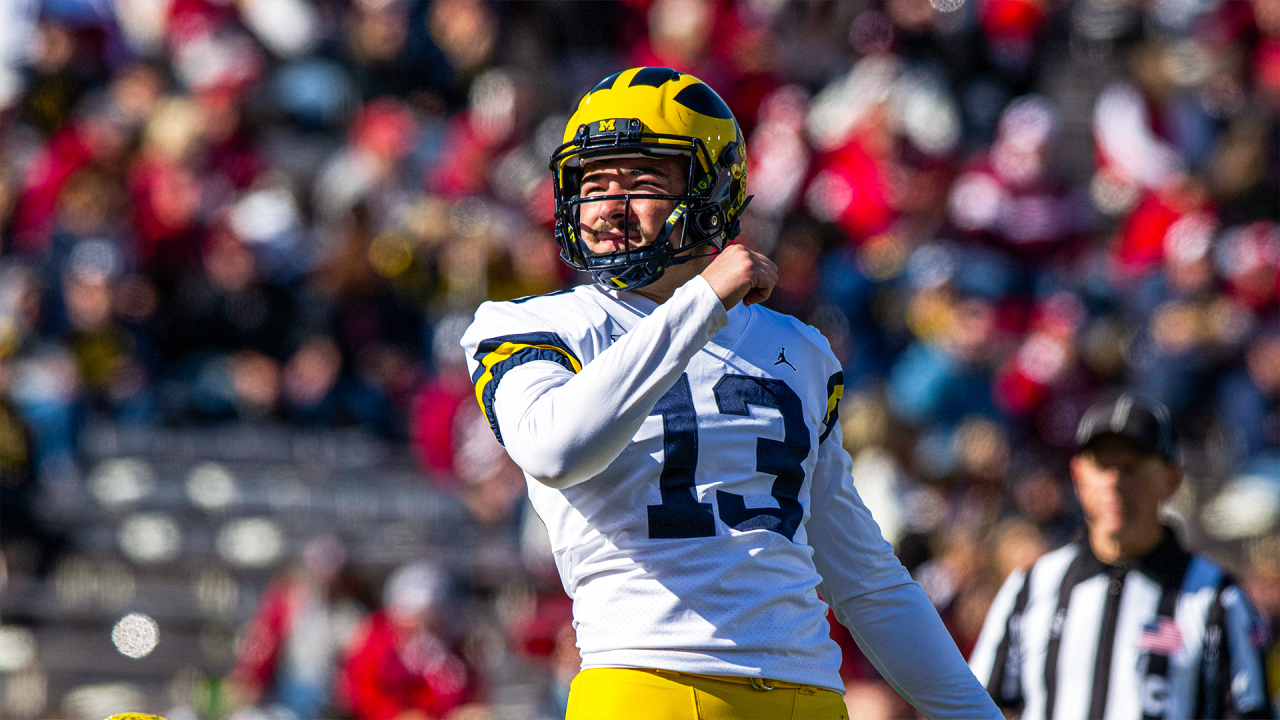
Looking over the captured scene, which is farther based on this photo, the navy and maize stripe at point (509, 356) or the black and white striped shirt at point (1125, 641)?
the black and white striped shirt at point (1125, 641)

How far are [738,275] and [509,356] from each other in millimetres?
440

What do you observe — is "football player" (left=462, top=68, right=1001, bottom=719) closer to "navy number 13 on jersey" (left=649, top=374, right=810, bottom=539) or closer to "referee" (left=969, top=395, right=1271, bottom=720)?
"navy number 13 on jersey" (left=649, top=374, right=810, bottom=539)

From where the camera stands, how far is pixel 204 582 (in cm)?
819

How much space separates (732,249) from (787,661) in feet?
2.41

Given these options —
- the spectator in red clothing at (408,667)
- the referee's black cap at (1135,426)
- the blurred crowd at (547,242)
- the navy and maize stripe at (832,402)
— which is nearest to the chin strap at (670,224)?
the navy and maize stripe at (832,402)

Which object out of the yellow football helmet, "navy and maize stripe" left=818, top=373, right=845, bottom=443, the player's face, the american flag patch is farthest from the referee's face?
the player's face

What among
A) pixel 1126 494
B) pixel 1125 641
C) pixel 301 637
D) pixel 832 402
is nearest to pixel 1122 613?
pixel 1125 641

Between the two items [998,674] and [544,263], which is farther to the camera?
[544,263]

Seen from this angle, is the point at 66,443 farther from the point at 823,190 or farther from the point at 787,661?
the point at 787,661

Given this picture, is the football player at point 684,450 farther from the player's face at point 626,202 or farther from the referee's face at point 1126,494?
the referee's face at point 1126,494

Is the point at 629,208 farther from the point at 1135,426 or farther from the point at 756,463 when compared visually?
the point at 1135,426

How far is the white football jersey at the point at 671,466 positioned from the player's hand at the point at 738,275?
1.1 inches

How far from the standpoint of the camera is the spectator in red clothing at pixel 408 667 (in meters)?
7.48

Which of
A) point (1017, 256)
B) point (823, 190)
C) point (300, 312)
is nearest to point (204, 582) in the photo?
point (300, 312)
